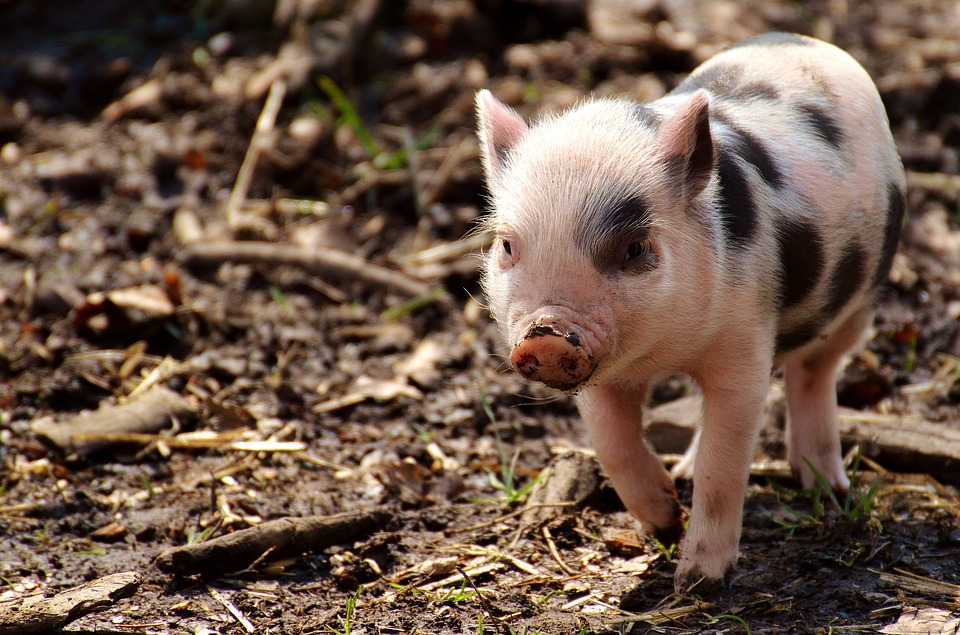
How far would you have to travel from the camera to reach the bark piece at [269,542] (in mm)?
3600

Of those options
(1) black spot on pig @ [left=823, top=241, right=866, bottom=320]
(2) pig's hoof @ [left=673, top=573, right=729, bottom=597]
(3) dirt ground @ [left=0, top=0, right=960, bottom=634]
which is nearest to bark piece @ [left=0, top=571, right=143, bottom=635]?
(3) dirt ground @ [left=0, top=0, right=960, bottom=634]

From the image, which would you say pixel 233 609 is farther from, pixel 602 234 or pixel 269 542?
pixel 602 234

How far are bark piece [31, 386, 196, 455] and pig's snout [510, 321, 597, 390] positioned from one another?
230cm

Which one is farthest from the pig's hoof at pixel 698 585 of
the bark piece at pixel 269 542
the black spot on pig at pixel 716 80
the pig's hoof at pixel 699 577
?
the black spot on pig at pixel 716 80

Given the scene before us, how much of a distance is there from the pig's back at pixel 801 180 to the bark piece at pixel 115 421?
2557mm

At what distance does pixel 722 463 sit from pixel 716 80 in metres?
1.47

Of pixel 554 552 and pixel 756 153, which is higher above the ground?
pixel 756 153

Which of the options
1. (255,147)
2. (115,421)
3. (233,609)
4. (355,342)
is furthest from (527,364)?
(255,147)

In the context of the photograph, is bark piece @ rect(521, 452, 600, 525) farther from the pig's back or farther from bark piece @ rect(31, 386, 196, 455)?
bark piece @ rect(31, 386, 196, 455)

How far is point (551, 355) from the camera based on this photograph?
2.95m

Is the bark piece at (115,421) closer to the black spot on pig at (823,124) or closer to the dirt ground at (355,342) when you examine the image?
the dirt ground at (355,342)

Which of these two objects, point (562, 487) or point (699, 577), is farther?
point (562, 487)

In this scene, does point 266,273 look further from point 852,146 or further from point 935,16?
point 935,16

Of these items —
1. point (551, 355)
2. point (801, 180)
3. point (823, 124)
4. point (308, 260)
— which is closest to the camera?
point (551, 355)
